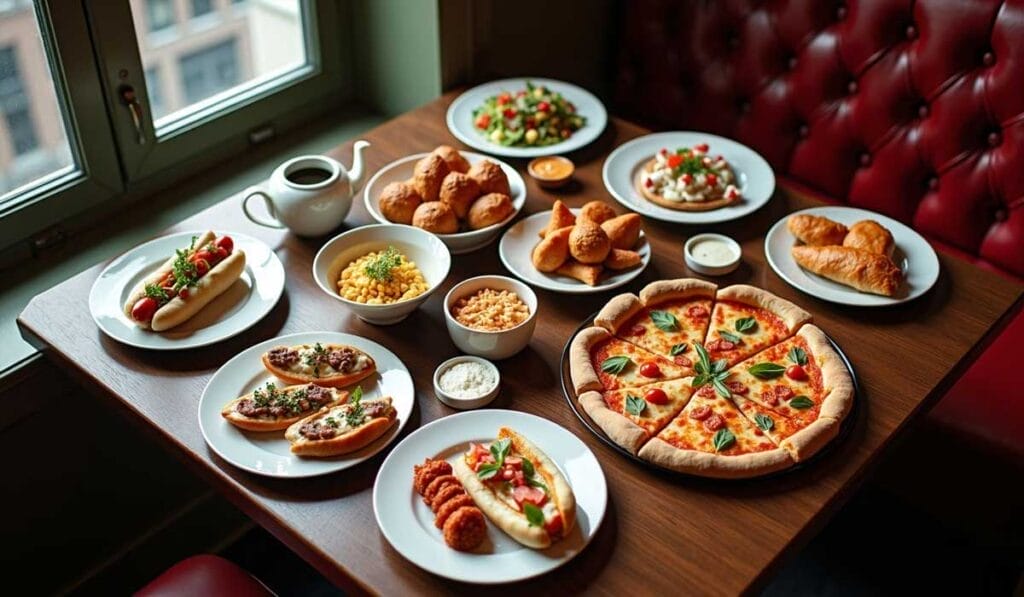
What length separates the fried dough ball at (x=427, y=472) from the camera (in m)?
1.58

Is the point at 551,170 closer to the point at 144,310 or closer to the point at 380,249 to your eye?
the point at 380,249

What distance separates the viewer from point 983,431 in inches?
89.4

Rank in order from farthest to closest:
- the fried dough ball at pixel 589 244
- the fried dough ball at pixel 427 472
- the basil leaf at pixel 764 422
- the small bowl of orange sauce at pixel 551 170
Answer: the small bowl of orange sauce at pixel 551 170, the fried dough ball at pixel 589 244, the basil leaf at pixel 764 422, the fried dough ball at pixel 427 472

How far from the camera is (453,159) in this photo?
231 cm

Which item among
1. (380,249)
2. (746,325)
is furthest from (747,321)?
(380,249)

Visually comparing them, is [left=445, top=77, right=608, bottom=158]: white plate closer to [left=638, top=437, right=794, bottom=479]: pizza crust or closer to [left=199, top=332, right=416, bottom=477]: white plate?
[left=199, top=332, right=416, bottom=477]: white plate

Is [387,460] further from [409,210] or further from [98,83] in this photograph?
[98,83]

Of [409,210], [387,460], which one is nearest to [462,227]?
[409,210]

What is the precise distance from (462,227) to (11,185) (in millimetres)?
1105

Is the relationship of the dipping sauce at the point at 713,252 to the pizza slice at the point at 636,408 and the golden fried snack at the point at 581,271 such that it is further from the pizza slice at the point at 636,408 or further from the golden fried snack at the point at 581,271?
the pizza slice at the point at 636,408

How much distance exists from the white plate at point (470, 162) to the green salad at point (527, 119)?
0.10m

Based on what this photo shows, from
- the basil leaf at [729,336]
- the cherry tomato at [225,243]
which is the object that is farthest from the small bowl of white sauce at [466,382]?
the cherry tomato at [225,243]

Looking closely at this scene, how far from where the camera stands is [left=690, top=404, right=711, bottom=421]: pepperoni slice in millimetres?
1739

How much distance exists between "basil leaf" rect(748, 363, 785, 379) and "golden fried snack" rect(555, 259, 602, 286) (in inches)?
15.3
